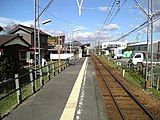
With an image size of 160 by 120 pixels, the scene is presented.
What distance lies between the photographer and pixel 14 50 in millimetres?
39906

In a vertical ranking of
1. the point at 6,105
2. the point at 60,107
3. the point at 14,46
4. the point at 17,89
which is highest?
the point at 14,46

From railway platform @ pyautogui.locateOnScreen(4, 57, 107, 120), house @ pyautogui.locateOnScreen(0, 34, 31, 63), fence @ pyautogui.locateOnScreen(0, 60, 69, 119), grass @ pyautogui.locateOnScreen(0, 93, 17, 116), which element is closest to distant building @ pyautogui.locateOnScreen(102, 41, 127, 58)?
house @ pyautogui.locateOnScreen(0, 34, 31, 63)

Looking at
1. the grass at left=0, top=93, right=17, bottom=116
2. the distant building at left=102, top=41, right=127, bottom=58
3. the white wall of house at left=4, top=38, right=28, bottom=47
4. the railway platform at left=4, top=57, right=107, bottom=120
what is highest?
the white wall of house at left=4, top=38, right=28, bottom=47

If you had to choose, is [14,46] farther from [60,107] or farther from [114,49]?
[114,49]

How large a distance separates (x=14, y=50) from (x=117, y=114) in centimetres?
3027

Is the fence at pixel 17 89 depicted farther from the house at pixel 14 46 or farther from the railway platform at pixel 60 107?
the house at pixel 14 46

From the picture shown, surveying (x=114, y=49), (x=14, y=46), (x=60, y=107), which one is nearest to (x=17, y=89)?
(x=60, y=107)

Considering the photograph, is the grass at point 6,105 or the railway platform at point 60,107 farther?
the grass at point 6,105

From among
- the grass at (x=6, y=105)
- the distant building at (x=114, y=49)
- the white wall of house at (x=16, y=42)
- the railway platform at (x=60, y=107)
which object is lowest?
the grass at (x=6, y=105)

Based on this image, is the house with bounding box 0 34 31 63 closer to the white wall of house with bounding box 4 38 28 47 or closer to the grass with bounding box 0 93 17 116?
the white wall of house with bounding box 4 38 28 47

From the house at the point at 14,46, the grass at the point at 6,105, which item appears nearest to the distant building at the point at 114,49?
the house at the point at 14,46

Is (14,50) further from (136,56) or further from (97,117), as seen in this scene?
(97,117)

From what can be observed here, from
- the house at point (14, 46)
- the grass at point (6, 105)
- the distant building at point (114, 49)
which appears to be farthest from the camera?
the distant building at point (114, 49)

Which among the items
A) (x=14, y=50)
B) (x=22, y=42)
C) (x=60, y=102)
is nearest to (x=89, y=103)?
(x=60, y=102)
